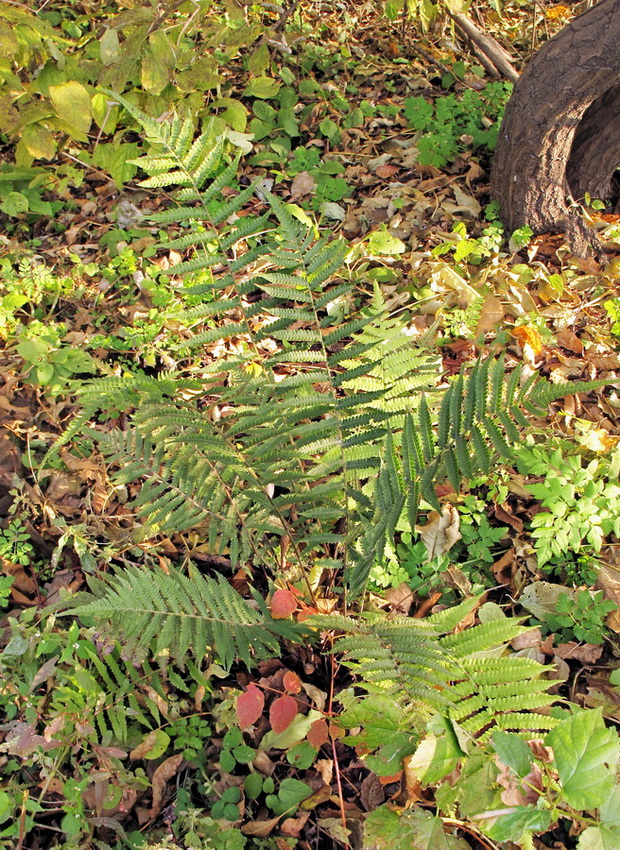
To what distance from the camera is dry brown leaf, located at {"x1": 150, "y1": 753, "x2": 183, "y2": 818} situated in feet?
5.85

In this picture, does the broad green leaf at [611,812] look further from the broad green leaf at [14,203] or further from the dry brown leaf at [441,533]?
the broad green leaf at [14,203]

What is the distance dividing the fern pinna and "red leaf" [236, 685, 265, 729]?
0.38m

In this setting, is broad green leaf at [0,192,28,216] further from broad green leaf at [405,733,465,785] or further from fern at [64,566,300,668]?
broad green leaf at [405,733,465,785]

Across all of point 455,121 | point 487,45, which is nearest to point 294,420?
point 455,121

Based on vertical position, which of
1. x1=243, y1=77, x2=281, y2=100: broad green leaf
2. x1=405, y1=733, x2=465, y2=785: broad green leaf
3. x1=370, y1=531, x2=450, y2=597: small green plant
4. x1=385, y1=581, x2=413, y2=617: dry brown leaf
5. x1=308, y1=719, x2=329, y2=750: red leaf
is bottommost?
x1=308, y1=719, x2=329, y2=750: red leaf

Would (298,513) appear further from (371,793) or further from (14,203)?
(14,203)

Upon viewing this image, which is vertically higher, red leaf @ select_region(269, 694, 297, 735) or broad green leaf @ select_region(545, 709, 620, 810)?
broad green leaf @ select_region(545, 709, 620, 810)

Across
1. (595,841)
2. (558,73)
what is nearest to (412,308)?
(558,73)

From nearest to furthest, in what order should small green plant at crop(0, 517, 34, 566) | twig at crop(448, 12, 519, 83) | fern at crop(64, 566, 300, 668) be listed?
fern at crop(64, 566, 300, 668) → small green plant at crop(0, 517, 34, 566) → twig at crop(448, 12, 519, 83)

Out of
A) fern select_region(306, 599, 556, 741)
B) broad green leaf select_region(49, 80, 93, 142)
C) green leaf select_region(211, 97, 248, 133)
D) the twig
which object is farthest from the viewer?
the twig

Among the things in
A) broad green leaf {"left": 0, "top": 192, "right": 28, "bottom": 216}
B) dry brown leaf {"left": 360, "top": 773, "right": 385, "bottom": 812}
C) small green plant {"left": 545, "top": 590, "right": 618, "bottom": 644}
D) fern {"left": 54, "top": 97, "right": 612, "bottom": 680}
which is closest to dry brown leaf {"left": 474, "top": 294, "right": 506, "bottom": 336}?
fern {"left": 54, "top": 97, "right": 612, "bottom": 680}

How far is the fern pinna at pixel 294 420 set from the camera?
1.58m

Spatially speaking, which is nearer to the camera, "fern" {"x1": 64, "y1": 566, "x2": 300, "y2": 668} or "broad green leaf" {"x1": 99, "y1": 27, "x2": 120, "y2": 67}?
A: "fern" {"x1": 64, "y1": 566, "x2": 300, "y2": 668}

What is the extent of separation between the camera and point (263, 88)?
11.2 feet
